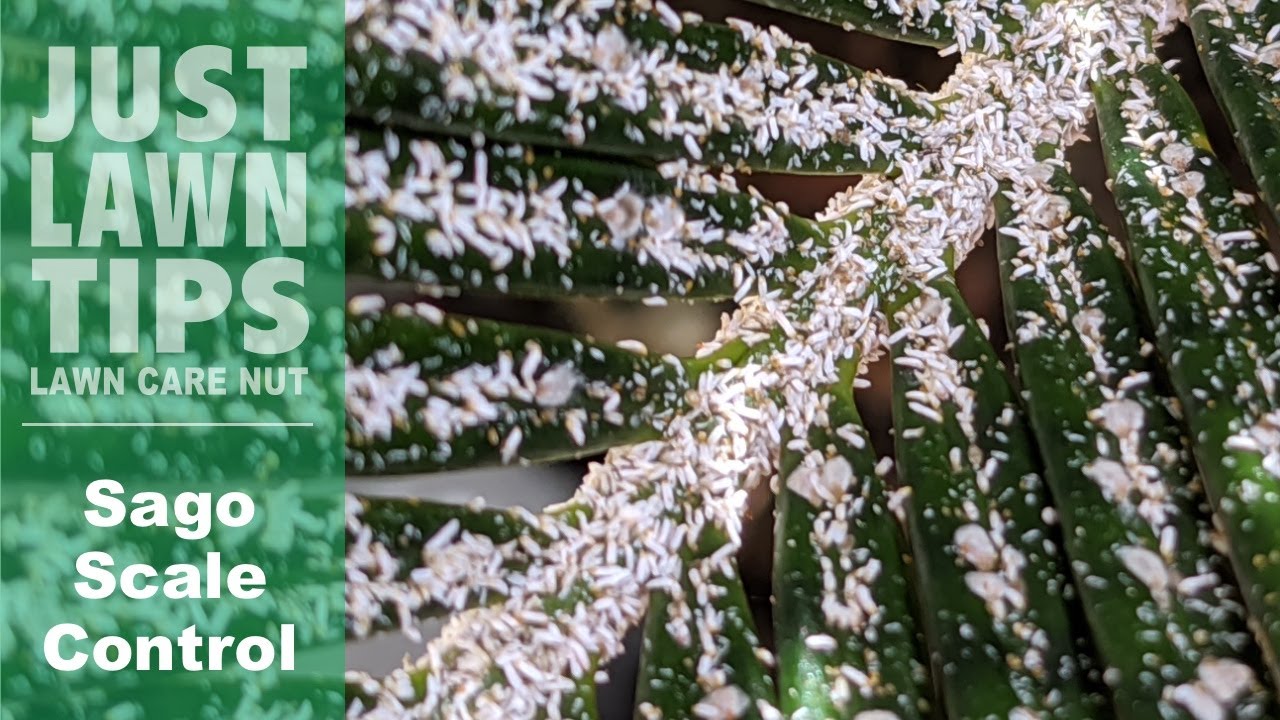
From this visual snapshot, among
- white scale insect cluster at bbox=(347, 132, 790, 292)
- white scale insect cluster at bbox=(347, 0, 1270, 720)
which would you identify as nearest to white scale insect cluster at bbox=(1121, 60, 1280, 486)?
white scale insect cluster at bbox=(347, 0, 1270, 720)

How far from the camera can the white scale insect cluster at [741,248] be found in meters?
0.60

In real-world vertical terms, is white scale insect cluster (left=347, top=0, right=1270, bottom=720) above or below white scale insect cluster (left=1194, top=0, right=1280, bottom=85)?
below

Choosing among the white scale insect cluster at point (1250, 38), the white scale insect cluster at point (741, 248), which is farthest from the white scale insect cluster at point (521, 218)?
the white scale insect cluster at point (1250, 38)

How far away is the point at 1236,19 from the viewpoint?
768 millimetres

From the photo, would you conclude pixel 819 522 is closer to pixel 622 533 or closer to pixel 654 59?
pixel 622 533

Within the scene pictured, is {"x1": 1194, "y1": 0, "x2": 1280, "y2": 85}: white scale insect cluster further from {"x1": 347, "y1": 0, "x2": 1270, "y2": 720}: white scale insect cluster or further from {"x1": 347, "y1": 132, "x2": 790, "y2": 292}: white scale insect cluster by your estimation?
{"x1": 347, "y1": 132, "x2": 790, "y2": 292}: white scale insect cluster

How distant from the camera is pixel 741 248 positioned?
685 millimetres

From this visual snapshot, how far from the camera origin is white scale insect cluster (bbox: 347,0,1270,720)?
0.60 m

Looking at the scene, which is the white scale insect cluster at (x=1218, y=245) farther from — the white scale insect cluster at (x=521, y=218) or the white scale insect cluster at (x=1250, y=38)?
the white scale insect cluster at (x=521, y=218)

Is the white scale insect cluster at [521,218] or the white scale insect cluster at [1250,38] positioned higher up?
the white scale insect cluster at [1250,38]

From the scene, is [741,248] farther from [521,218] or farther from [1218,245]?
[1218,245]

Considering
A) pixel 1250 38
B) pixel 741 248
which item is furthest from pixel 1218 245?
pixel 741 248

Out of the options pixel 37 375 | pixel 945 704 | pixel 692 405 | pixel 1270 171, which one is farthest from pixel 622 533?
pixel 1270 171

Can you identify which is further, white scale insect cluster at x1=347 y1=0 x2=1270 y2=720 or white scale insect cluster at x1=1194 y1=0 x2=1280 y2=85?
white scale insect cluster at x1=1194 y1=0 x2=1280 y2=85
